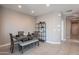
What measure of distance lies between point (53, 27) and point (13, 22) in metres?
1.88

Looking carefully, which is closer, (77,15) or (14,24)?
(14,24)

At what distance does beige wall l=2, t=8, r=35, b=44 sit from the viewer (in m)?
3.57

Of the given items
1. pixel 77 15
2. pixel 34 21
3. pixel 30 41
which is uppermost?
pixel 77 15

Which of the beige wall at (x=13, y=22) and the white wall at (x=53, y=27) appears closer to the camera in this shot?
the beige wall at (x=13, y=22)

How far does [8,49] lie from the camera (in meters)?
3.48

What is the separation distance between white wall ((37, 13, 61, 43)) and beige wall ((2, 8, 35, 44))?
3.13ft

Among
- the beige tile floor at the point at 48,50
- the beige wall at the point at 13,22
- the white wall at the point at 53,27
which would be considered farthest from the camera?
the white wall at the point at 53,27

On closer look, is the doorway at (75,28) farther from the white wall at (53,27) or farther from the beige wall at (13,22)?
the beige wall at (13,22)

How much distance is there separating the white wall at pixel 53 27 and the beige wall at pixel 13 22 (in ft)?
3.13

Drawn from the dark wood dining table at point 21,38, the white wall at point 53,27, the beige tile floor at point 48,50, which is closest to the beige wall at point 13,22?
the dark wood dining table at point 21,38

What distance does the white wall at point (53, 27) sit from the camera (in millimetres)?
4340
